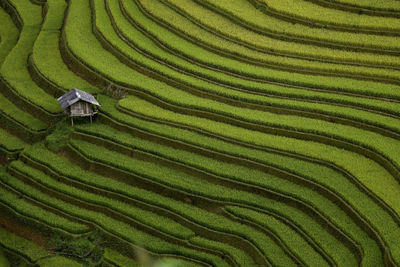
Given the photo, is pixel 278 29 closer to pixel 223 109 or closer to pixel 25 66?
pixel 223 109

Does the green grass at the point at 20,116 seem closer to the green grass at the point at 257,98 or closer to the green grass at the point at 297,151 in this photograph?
the green grass at the point at 297,151

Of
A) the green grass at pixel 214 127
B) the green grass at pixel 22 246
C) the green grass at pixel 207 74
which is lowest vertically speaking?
the green grass at pixel 22 246

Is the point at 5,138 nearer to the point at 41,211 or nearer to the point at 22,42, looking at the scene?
the point at 41,211

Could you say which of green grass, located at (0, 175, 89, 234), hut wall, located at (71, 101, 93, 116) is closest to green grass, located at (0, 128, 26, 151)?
green grass, located at (0, 175, 89, 234)

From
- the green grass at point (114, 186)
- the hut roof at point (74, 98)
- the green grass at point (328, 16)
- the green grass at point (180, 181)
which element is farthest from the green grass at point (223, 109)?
the green grass at point (328, 16)

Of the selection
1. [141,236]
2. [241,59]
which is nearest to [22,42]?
→ [241,59]
